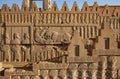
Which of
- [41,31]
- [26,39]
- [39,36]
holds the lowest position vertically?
[26,39]

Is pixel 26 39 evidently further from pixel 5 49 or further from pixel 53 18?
pixel 53 18

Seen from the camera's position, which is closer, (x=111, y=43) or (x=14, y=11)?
(x=111, y=43)

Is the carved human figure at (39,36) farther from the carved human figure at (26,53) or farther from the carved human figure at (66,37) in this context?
the carved human figure at (66,37)

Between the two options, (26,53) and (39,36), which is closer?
(39,36)

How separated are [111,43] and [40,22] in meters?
4.72

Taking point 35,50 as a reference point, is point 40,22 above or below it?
above

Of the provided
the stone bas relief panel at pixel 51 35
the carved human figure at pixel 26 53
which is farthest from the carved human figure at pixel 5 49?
the stone bas relief panel at pixel 51 35

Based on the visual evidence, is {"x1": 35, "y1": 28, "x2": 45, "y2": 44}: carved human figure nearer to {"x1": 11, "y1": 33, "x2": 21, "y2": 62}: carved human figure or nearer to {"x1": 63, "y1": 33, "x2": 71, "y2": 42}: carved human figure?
{"x1": 11, "y1": 33, "x2": 21, "y2": 62}: carved human figure

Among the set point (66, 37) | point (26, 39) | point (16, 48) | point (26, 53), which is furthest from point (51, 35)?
point (16, 48)

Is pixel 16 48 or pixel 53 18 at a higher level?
pixel 53 18

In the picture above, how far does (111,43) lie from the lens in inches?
414

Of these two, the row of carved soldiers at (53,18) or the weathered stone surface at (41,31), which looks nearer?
the weathered stone surface at (41,31)

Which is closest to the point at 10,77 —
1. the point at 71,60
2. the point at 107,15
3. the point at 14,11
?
the point at 71,60

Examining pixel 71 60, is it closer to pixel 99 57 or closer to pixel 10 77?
pixel 99 57
